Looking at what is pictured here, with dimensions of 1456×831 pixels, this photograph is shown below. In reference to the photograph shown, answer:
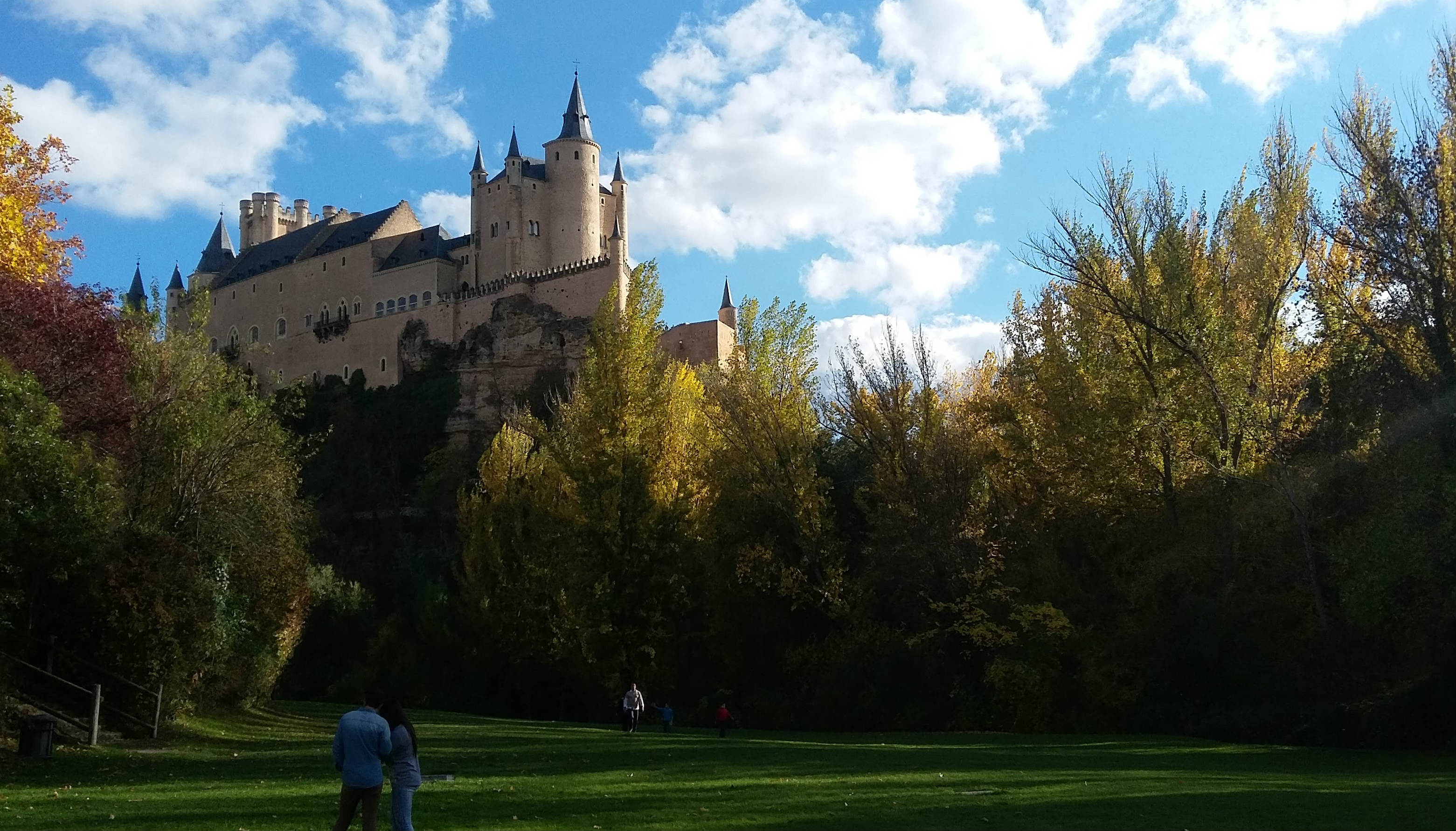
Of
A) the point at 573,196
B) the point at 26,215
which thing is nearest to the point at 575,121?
the point at 573,196

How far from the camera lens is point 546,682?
36.0 metres

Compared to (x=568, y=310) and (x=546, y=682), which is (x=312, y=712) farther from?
(x=568, y=310)

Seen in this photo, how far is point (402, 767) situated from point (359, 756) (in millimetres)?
422

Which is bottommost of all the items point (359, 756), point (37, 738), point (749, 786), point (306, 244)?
point (749, 786)

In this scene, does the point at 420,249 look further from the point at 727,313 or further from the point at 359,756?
the point at 359,756

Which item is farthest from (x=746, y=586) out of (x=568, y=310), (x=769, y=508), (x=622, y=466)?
(x=568, y=310)

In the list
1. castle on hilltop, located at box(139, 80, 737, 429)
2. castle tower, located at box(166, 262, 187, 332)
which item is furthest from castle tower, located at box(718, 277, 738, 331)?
castle tower, located at box(166, 262, 187, 332)

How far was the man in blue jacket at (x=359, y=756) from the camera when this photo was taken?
936 centimetres

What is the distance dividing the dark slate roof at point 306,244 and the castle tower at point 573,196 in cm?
1591

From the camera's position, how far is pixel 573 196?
253ft

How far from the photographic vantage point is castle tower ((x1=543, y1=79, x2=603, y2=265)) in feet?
250

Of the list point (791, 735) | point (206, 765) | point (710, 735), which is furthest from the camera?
point (791, 735)

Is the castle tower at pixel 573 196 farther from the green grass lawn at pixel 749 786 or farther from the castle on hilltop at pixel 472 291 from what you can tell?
the green grass lawn at pixel 749 786

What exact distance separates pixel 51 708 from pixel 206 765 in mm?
4512
